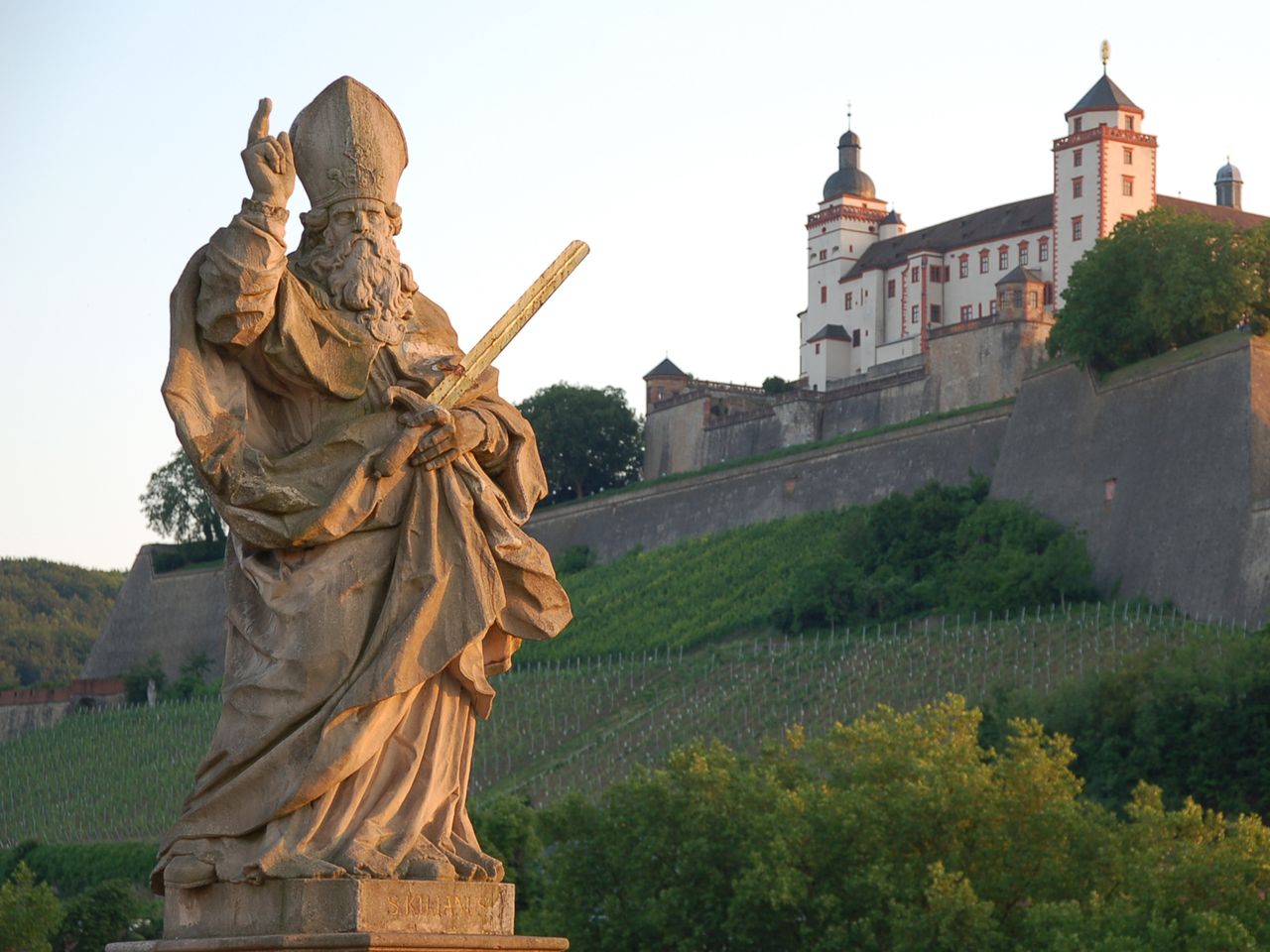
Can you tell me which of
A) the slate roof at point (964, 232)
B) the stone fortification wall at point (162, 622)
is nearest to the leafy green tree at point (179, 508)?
the stone fortification wall at point (162, 622)

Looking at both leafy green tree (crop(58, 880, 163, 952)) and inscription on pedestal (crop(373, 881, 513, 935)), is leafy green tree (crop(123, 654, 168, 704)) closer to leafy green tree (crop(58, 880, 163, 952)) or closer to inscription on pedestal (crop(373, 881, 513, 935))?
leafy green tree (crop(58, 880, 163, 952))

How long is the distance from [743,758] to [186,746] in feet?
87.1

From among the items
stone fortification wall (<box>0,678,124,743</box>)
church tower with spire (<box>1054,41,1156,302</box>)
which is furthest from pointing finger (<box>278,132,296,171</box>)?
church tower with spire (<box>1054,41,1156,302</box>)

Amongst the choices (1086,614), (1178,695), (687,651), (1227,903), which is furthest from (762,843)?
(687,651)

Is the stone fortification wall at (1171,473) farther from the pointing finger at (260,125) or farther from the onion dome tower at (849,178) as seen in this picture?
the pointing finger at (260,125)

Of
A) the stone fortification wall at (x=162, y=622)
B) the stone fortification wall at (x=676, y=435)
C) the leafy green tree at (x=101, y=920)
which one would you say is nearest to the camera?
the leafy green tree at (x=101, y=920)

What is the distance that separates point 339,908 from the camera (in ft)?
13.5

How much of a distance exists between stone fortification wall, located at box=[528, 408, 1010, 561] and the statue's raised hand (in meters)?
51.8

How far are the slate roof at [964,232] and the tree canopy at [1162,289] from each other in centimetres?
2234

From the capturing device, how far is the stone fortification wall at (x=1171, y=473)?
43.8 m

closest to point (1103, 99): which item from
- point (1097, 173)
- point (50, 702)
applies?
point (1097, 173)

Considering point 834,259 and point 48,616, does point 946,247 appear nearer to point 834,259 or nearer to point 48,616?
point 834,259

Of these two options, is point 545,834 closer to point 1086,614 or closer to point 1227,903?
point 1227,903

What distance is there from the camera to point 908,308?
253ft
